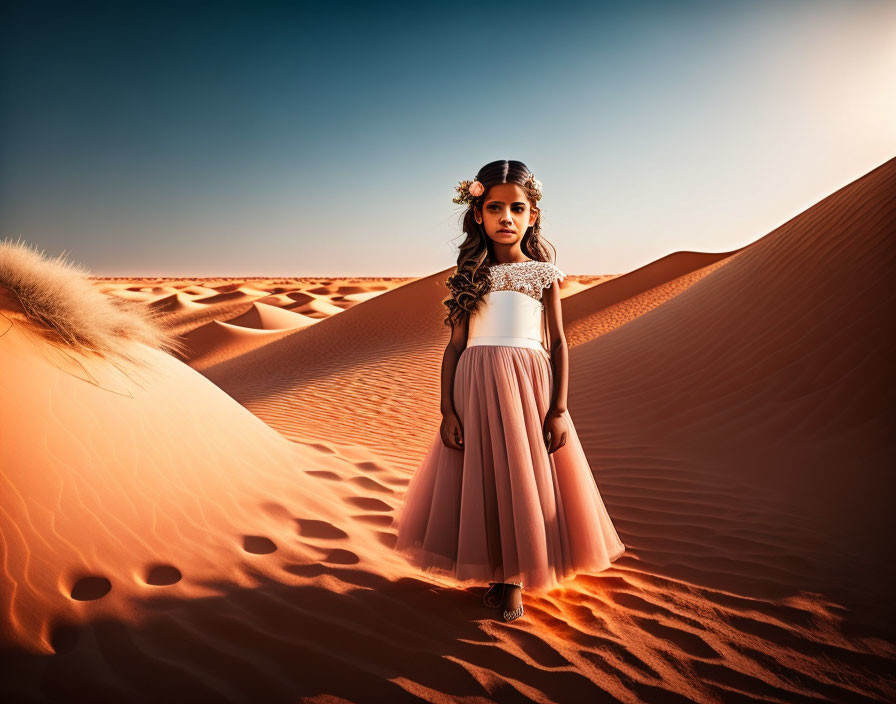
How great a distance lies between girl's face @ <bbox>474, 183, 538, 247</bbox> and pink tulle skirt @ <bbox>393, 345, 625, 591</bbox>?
1.82 feet

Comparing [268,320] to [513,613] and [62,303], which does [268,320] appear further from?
[513,613]

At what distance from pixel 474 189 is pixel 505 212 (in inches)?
7.2

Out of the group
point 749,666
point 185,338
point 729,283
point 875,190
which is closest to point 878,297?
point 875,190

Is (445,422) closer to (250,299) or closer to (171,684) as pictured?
(171,684)

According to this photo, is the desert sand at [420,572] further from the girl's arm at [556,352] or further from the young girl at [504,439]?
the girl's arm at [556,352]

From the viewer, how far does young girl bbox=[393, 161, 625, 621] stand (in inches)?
91.7

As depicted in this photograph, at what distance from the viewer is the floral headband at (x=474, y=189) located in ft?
8.33

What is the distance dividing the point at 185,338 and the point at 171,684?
21093mm

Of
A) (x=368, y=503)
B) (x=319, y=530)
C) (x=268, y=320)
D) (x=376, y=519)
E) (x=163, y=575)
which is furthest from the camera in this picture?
(x=268, y=320)

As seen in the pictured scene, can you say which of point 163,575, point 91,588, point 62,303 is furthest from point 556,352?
point 62,303

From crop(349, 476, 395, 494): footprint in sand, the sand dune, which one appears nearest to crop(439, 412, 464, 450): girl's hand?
crop(349, 476, 395, 494): footprint in sand

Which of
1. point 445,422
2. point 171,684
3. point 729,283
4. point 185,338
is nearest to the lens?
point 171,684

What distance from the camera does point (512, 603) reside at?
8.27ft

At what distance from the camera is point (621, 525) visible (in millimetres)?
3945
